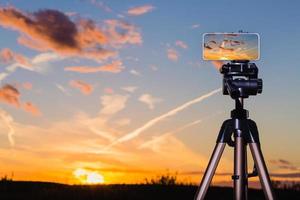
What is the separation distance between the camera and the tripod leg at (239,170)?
22.2 feet

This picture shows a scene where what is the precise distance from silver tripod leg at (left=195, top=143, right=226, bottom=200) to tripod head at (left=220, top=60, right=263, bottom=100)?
0.56m

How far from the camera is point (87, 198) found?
1118cm

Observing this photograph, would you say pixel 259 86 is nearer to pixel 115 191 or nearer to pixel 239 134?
pixel 239 134

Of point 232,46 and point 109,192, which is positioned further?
point 109,192

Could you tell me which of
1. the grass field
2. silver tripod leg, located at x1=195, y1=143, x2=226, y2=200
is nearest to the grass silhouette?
the grass field

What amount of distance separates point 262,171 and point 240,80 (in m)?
0.96

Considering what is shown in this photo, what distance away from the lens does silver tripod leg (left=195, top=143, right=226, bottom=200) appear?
22.1 ft

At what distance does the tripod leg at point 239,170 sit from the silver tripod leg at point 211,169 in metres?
0.16

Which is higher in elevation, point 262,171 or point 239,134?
point 239,134

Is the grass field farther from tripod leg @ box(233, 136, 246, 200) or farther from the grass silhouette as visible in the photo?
tripod leg @ box(233, 136, 246, 200)

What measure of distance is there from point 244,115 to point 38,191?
6.51 m

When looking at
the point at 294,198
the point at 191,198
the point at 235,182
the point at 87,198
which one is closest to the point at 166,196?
the point at 191,198

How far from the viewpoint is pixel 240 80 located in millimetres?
6762

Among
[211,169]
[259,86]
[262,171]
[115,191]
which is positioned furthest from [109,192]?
[259,86]
